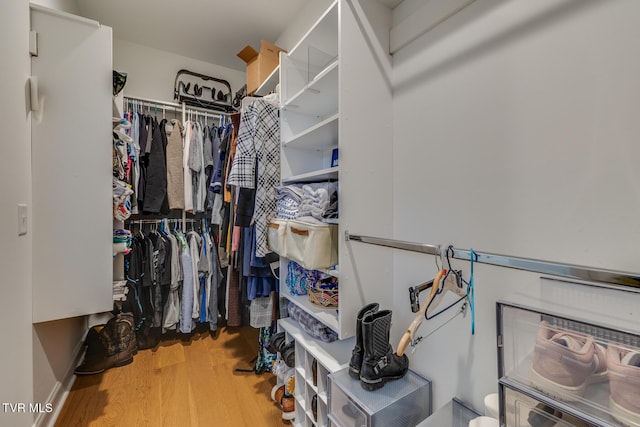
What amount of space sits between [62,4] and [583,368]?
3.01 metres

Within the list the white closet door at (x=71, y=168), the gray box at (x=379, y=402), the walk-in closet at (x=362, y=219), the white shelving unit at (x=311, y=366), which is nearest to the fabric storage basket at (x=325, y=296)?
the walk-in closet at (x=362, y=219)

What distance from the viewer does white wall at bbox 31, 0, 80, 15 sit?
142 cm

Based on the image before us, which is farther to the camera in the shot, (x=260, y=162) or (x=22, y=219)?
(x=260, y=162)

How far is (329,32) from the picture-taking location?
128 cm

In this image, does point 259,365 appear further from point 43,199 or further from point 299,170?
point 43,199

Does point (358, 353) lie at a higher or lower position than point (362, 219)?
lower

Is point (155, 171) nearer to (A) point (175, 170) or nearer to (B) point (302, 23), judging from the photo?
(A) point (175, 170)

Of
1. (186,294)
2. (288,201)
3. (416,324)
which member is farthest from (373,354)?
(186,294)

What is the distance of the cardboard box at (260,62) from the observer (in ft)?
6.41

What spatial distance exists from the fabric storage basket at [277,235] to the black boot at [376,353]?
570 millimetres

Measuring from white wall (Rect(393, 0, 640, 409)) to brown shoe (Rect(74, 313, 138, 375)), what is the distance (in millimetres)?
2178

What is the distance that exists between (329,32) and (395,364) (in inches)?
60.5

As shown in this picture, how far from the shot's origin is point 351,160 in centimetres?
113

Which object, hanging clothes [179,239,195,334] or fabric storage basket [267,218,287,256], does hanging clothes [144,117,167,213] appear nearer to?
hanging clothes [179,239,195,334]
